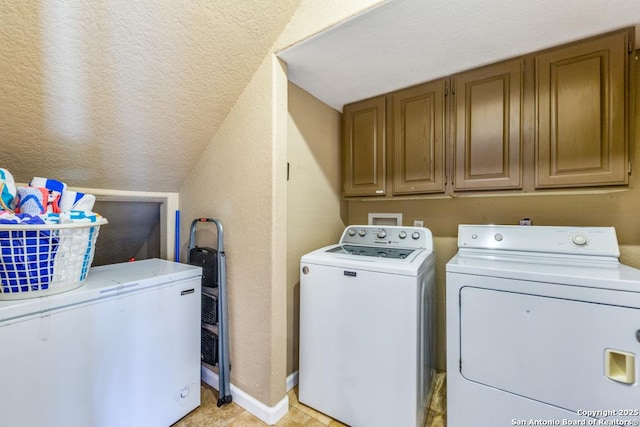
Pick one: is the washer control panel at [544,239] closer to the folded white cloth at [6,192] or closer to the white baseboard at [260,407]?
the white baseboard at [260,407]

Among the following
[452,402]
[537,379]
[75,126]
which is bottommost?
[452,402]

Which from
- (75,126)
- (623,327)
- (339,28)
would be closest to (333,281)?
(623,327)

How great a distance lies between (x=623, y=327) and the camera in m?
0.98

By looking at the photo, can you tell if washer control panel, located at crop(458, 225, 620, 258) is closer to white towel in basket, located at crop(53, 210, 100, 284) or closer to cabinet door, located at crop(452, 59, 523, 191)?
cabinet door, located at crop(452, 59, 523, 191)

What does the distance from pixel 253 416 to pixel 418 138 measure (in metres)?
2.00

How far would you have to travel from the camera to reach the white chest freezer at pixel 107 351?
0.98 metres

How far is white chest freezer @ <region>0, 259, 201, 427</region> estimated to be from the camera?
3.22 feet

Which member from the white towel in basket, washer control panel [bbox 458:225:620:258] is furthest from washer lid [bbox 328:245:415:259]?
the white towel in basket

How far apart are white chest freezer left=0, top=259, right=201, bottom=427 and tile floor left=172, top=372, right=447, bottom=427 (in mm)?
73

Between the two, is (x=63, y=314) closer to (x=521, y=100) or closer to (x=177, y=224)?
(x=177, y=224)

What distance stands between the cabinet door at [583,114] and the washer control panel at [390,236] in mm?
668

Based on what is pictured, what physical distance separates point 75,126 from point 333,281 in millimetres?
1534

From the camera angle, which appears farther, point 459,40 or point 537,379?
point 459,40

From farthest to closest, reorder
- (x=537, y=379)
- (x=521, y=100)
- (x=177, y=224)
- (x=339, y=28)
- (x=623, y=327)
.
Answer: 1. (x=177, y=224)
2. (x=521, y=100)
3. (x=339, y=28)
4. (x=537, y=379)
5. (x=623, y=327)
